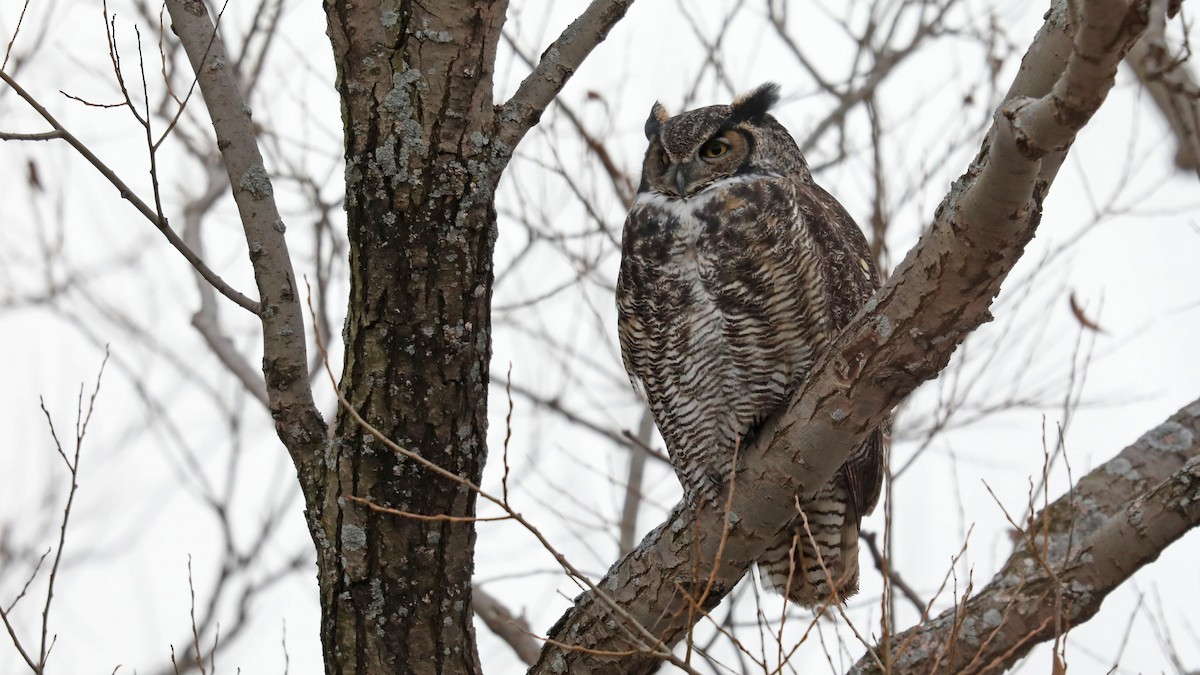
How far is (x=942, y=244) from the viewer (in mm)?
2115

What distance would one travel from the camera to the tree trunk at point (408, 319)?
7.66 ft

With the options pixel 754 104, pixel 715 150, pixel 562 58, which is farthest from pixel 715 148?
pixel 562 58

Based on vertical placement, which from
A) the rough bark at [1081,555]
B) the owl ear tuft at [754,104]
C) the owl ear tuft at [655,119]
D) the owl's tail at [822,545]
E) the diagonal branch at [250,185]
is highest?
the owl ear tuft at [655,119]

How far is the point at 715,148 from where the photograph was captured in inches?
144

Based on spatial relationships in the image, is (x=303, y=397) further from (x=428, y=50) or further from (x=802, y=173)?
(x=802, y=173)

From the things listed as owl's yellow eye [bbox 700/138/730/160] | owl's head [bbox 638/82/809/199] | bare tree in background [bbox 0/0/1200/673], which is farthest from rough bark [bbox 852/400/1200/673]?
owl's yellow eye [bbox 700/138/730/160]

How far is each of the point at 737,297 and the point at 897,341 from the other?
87 centimetres

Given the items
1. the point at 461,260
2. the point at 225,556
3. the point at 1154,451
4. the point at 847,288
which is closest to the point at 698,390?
the point at 847,288

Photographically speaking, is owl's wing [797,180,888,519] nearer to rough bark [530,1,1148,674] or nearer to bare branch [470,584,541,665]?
rough bark [530,1,1148,674]

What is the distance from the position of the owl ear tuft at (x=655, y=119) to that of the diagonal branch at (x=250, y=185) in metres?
1.73

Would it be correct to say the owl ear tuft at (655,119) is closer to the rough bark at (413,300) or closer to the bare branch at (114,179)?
the rough bark at (413,300)

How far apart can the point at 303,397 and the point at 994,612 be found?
1824mm

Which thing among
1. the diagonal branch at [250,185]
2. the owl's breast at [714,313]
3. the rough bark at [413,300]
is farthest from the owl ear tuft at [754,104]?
the diagonal branch at [250,185]

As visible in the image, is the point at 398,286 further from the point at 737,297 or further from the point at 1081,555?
the point at 1081,555
